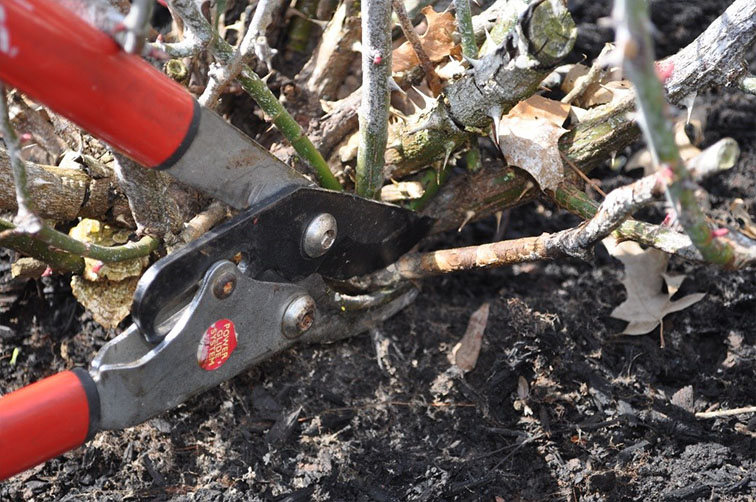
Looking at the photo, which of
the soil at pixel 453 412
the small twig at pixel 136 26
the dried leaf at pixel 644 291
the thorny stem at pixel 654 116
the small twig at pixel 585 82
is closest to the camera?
the thorny stem at pixel 654 116

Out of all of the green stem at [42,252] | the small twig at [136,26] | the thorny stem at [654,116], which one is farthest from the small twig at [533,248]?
the small twig at [136,26]

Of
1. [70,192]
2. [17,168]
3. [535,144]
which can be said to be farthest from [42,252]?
[535,144]

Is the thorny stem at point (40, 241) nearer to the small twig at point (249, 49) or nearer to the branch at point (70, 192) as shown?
the branch at point (70, 192)

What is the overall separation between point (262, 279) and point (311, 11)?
3.61ft

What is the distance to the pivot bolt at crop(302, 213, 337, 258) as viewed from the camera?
5.56 feet

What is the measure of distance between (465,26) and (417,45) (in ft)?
0.65

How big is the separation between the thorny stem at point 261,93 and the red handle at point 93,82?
277mm

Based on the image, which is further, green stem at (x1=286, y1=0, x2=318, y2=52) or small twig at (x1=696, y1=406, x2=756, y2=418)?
green stem at (x1=286, y1=0, x2=318, y2=52)

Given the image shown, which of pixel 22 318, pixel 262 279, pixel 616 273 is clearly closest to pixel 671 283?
pixel 616 273

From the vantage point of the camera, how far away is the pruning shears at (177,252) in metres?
1.25

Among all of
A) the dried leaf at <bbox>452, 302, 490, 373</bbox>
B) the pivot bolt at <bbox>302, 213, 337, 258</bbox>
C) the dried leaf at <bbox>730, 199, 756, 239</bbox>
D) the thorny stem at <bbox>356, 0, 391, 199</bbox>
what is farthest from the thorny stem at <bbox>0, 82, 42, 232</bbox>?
the dried leaf at <bbox>730, 199, 756, 239</bbox>

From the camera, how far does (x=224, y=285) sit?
158 centimetres

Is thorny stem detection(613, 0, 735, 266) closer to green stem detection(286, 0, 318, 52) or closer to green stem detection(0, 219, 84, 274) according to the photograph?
green stem detection(0, 219, 84, 274)

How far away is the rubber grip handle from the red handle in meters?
0.44
